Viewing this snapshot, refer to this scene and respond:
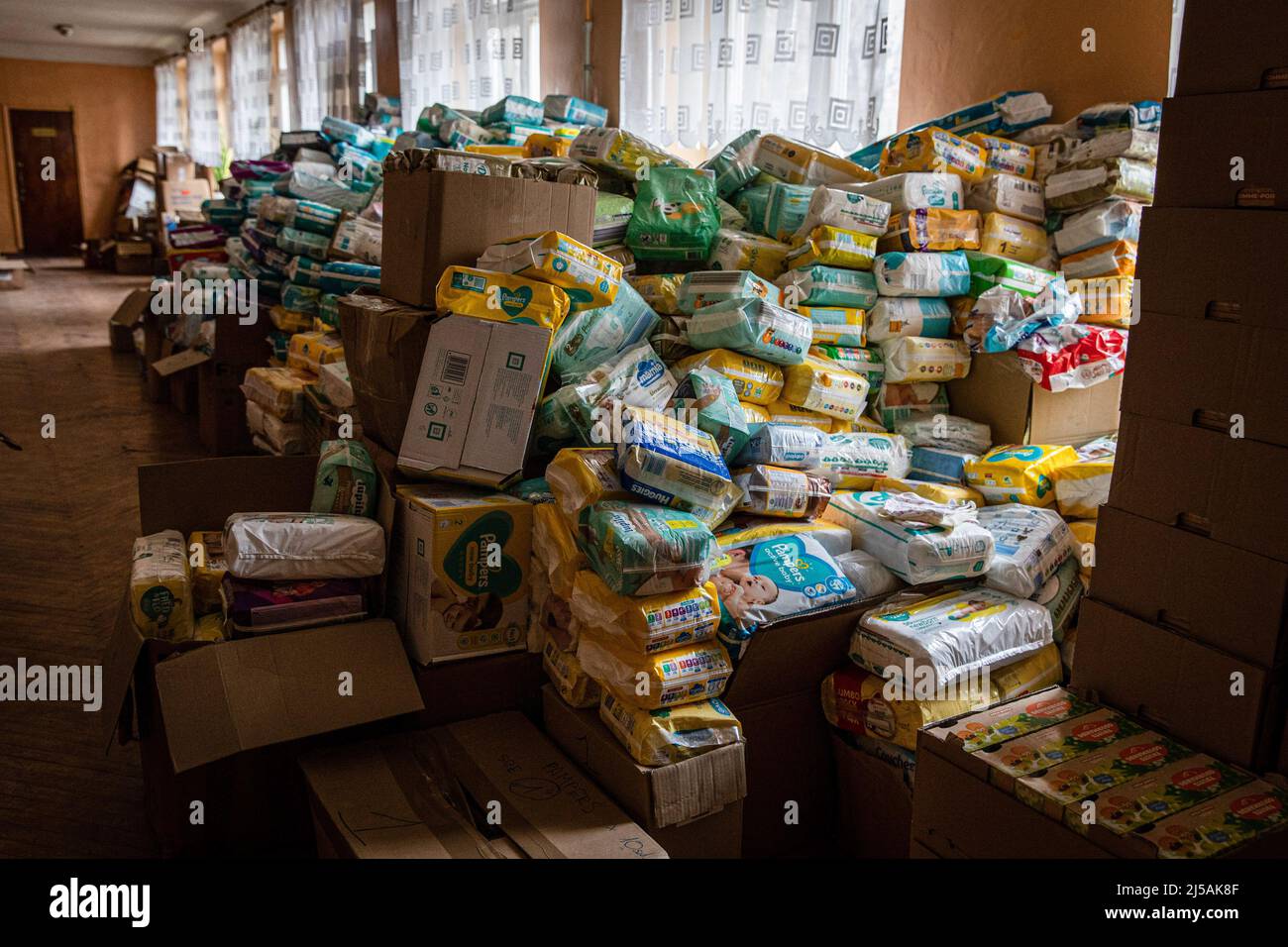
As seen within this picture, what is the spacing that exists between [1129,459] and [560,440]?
1211 millimetres

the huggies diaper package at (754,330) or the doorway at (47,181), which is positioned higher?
the doorway at (47,181)

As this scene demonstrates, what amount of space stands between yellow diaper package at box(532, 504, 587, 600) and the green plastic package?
1.17 metres

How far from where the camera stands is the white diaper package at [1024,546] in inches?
87.9

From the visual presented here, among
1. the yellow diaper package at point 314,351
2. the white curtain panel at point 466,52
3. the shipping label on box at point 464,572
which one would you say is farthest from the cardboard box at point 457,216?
the white curtain panel at point 466,52

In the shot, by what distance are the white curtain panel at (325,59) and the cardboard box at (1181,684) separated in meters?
7.48

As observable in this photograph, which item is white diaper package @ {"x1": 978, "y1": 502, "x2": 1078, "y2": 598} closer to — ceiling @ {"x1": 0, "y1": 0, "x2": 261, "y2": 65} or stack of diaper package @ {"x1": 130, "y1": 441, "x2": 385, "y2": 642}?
stack of diaper package @ {"x1": 130, "y1": 441, "x2": 385, "y2": 642}

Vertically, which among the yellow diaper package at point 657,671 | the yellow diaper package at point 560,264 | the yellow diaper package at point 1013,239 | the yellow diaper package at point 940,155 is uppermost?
the yellow diaper package at point 940,155

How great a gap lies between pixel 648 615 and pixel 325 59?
8.34 meters

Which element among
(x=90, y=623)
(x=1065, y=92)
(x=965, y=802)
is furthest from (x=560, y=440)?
(x=1065, y=92)

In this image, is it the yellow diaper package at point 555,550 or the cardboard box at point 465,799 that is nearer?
the cardboard box at point 465,799

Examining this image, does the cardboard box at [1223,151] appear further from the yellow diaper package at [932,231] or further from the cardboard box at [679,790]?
the yellow diaper package at [932,231]

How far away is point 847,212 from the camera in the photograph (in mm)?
2930

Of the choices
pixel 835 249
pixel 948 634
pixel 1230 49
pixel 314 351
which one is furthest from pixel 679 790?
pixel 314 351

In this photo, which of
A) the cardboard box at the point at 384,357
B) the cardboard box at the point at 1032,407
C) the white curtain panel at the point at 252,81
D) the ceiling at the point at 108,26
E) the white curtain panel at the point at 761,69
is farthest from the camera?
the ceiling at the point at 108,26
